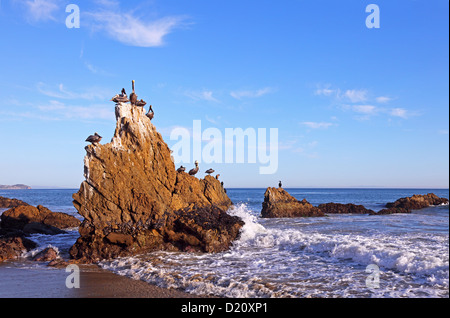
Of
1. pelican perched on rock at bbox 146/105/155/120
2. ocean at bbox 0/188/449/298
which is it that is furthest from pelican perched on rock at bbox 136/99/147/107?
ocean at bbox 0/188/449/298

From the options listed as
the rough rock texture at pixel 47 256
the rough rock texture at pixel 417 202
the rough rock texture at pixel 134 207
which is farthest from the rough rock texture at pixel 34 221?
the rough rock texture at pixel 417 202

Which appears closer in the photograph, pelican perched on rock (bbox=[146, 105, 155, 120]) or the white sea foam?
the white sea foam

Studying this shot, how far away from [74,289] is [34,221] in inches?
581

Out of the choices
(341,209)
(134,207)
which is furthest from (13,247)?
(341,209)

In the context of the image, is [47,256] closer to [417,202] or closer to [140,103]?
[140,103]

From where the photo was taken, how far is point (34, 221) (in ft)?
70.1

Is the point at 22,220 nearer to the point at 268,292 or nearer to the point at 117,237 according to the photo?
the point at 117,237

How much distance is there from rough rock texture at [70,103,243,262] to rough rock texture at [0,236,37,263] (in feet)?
8.46

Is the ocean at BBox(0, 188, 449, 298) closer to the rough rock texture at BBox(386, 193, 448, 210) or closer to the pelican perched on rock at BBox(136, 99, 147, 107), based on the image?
the pelican perched on rock at BBox(136, 99, 147, 107)

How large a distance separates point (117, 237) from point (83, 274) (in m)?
2.58

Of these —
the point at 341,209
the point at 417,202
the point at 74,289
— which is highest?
the point at 74,289

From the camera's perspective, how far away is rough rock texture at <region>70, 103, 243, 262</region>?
1318 centimetres
